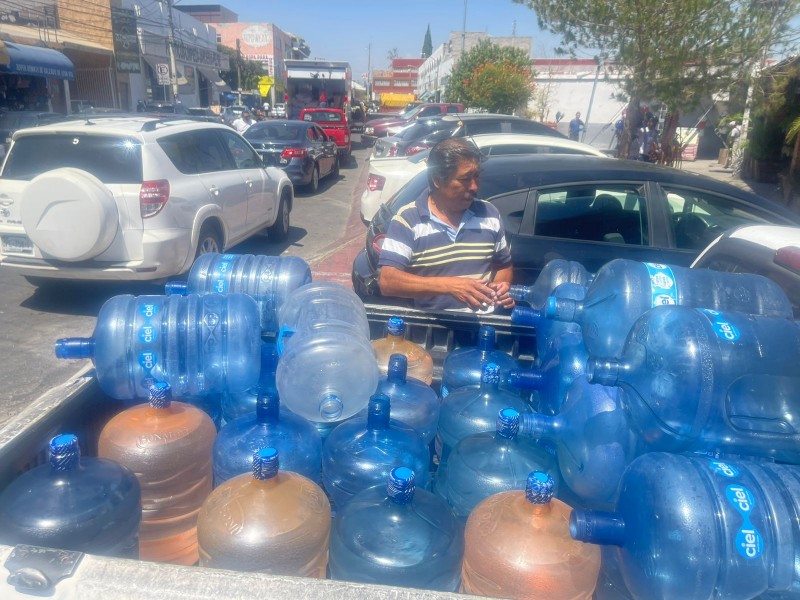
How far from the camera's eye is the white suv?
5.27 metres

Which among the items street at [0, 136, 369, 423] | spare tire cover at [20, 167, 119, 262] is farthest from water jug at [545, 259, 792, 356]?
spare tire cover at [20, 167, 119, 262]

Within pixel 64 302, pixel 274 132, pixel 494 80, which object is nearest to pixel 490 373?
pixel 64 302

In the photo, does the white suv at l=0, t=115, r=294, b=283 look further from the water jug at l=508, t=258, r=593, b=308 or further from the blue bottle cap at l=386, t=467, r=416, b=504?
the blue bottle cap at l=386, t=467, r=416, b=504

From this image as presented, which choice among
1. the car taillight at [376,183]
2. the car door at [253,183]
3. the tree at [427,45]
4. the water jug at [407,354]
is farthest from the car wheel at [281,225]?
the tree at [427,45]

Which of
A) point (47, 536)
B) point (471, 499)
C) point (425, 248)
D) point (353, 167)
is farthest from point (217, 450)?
point (353, 167)

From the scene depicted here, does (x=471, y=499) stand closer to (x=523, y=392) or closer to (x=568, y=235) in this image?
(x=523, y=392)

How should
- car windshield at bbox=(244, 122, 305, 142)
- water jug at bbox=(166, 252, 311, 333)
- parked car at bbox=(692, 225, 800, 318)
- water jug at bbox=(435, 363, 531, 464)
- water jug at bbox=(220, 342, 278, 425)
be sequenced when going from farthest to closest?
car windshield at bbox=(244, 122, 305, 142)
water jug at bbox=(166, 252, 311, 333)
parked car at bbox=(692, 225, 800, 318)
water jug at bbox=(220, 342, 278, 425)
water jug at bbox=(435, 363, 531, 464)

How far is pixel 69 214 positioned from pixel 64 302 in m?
1.65

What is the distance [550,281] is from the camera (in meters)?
3.06

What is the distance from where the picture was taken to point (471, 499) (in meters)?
1.86

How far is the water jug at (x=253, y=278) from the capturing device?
9.77ft

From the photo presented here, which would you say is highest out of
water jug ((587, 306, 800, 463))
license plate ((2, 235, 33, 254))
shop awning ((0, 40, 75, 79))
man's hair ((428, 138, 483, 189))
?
shop awning ((0, 40, 75, 79))

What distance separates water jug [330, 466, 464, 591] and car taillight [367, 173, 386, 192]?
7434 mm

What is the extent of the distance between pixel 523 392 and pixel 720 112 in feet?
79.7
